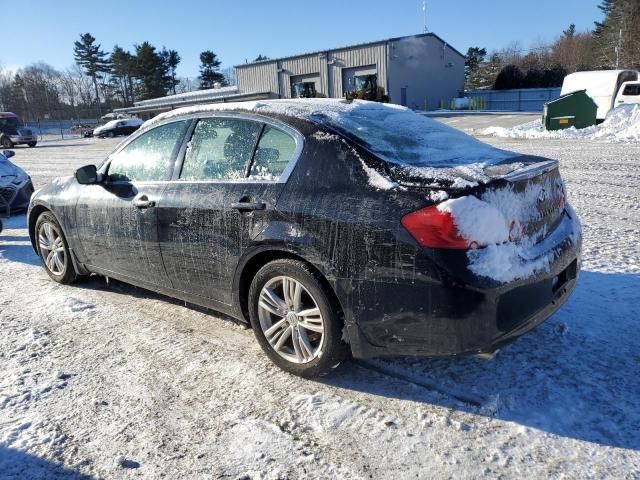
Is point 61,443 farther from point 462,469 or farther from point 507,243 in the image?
point 507,243

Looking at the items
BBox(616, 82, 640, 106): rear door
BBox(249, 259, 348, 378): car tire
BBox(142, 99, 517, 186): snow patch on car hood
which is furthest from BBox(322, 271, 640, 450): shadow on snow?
BBox(616, 82, 640, 106): rear door

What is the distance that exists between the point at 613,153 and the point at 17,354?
43.6ft

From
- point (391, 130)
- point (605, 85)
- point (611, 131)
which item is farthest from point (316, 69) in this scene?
point (391, 130)

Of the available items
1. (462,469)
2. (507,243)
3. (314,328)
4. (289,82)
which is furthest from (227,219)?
(289,82)

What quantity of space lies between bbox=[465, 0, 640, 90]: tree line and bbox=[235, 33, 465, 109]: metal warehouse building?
6.92 meters

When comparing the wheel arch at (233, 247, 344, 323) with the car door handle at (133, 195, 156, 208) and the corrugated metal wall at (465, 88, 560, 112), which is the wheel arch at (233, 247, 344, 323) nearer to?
the car door handle at (133, 195, 156, 208)

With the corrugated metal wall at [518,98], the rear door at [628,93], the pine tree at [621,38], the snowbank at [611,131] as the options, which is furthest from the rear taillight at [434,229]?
the pine tree at [621,38]

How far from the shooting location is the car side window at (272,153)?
3.08 m

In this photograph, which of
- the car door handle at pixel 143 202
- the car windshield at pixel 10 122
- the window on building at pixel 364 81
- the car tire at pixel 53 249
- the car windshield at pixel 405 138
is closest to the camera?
the car windshield at pixel 405 138

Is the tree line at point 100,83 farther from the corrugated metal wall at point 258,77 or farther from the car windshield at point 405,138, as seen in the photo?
the car windshield at point 405,138

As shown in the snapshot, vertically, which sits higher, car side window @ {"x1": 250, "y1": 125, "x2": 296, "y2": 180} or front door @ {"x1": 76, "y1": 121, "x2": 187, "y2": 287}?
car side window @ {"x1": 250, "y1": 125, "x2": 296, "y2": 180}

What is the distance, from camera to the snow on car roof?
294 cm

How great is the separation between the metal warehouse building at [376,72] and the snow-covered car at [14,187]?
3126 cm

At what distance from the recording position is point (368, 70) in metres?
40.4
